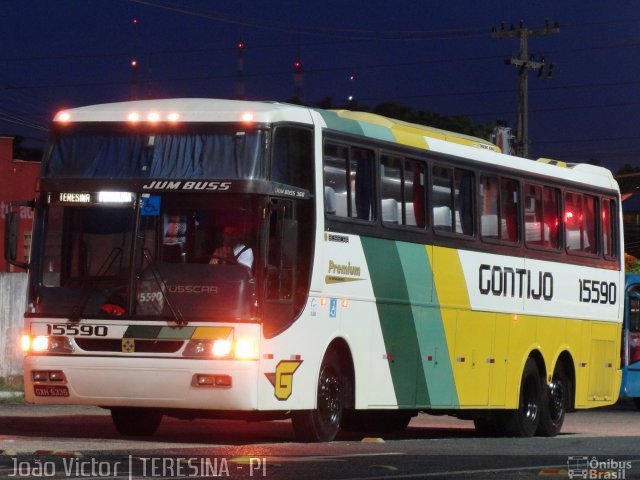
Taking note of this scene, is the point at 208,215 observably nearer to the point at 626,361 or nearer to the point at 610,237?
the point at 610,237

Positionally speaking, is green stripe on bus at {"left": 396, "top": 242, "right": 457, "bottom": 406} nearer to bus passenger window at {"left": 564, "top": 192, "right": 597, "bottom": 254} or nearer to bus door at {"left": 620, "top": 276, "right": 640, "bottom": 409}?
bus passenger window at {"left": 564, "top": 192, "right": 597, "bottom": 254}

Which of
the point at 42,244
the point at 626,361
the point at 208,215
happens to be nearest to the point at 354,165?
the point at 208,215

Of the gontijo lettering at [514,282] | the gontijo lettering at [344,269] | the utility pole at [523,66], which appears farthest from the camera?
the utility pole at [523,66]

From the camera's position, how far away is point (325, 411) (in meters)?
16.4

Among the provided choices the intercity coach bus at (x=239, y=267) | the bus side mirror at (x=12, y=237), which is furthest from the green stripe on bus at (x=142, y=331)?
the bus side mirror at (x=12, y=237)

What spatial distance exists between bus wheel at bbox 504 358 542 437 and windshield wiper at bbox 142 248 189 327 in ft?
23.1

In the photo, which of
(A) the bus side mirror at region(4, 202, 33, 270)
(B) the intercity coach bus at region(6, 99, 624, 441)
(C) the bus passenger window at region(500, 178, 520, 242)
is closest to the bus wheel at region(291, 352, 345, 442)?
(B) the intercity coach bus at region(6, 99, 624, 441)

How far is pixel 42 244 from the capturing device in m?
16.0

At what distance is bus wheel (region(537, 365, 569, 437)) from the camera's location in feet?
70.6

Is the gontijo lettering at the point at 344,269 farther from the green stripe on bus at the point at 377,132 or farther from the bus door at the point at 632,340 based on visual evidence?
the bus door at the point at 632,340

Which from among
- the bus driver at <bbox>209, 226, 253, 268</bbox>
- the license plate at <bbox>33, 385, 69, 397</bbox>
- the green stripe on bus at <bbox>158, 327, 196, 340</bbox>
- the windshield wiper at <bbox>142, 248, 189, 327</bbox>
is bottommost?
the license plate at <bbox>33, 385, 69, 397</bbox>

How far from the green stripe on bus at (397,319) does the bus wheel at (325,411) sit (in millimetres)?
1100

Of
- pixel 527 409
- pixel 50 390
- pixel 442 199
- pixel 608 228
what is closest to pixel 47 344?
pixel 50 390

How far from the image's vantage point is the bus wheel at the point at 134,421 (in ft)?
57.1
